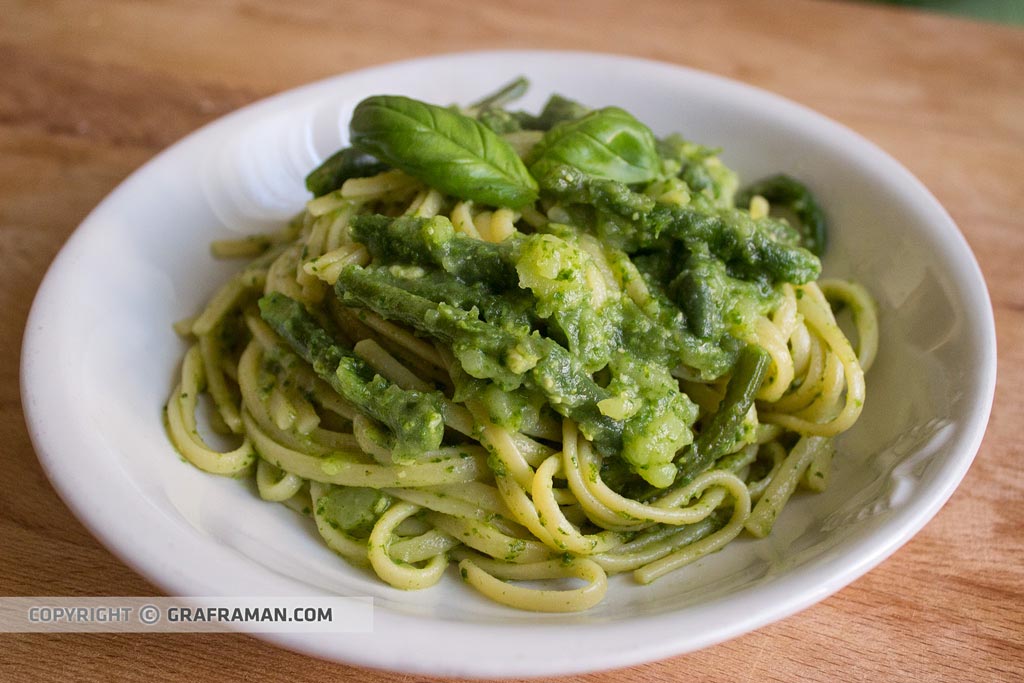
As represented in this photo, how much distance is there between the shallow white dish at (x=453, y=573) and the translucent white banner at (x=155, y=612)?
0.05 m

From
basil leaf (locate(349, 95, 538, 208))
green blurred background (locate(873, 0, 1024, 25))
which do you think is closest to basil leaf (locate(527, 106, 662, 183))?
basil leaf (locate(349, 95, 538, 208))

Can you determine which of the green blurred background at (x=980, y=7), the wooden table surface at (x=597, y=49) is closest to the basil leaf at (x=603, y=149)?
the wooden table surface at (x=597, y=49)

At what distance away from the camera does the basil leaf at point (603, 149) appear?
3127 mm

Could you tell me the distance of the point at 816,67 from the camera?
580 centimetres

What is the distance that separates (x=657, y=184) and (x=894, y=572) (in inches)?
62.8

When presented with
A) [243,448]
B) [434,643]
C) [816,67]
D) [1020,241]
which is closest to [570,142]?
A: [243,448]

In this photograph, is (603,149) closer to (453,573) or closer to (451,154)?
(451,154)

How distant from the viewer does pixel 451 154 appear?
9.93 feet

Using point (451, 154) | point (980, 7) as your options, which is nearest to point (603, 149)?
point (451, 154)

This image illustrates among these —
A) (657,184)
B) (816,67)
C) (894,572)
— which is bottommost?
(894,572)

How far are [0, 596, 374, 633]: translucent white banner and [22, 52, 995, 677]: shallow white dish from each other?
5 cm

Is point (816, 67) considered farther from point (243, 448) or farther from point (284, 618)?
point (284, 618)

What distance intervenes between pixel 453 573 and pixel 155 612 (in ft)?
3.09

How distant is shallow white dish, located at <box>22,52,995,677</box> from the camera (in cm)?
225
